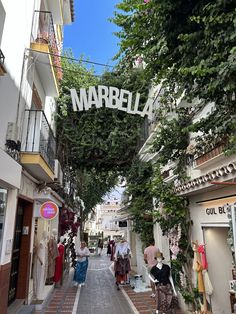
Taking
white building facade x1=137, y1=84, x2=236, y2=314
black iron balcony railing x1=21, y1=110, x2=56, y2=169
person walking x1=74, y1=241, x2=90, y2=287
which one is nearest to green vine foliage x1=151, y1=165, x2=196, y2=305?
white building facade x1=137, y1=84, x2=236, y2=314

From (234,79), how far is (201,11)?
4.39 feet

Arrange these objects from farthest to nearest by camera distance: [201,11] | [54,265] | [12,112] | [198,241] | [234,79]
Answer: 1. [54,265]
2. [198,241]
3. [12,112]
4. [201,11]
5. [234,79]

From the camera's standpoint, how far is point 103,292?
33.7 feet

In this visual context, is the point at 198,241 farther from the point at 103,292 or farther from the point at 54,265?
the point at 54,265

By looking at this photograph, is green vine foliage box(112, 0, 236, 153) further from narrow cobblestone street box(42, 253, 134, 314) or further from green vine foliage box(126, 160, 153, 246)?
green vine foliage box(126, 160, 153, 246)

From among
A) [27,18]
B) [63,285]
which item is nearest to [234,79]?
[27,18]

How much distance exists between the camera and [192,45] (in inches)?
183

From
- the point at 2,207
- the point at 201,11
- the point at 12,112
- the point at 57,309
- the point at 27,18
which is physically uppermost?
the point at 27,18

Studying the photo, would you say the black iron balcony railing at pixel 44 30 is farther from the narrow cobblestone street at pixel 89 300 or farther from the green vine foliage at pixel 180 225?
the narrow cobblestone street at pixel 89 300

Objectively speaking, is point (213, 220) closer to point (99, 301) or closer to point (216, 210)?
point (216, 210)

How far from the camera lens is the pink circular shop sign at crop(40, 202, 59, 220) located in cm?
788

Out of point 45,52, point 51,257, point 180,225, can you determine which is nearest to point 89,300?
point 51,257

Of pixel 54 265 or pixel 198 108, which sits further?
pixel 54 265

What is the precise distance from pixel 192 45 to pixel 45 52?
14.5 ft
